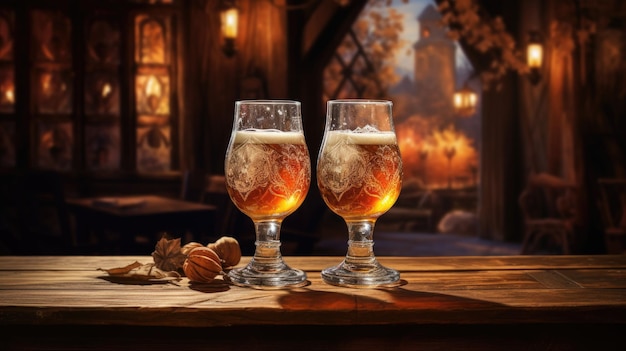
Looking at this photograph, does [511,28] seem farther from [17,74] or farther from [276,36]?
[17,74]

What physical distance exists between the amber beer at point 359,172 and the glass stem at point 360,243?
0.02 metres

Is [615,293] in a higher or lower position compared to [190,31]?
lower

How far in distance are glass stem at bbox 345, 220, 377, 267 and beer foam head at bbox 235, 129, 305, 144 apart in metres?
0.17

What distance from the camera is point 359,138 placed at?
4.26ft

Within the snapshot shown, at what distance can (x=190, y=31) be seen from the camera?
662cm

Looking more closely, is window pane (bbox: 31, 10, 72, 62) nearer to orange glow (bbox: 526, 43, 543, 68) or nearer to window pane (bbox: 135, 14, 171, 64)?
window pane (bbox: 135, 14, 171, 64)

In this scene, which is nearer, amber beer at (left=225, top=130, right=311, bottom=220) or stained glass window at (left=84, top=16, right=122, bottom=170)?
amber beer at (left=225, top=130, right=311, bottom=220)

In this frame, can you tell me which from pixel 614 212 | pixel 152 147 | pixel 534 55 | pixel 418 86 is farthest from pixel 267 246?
pixel 418 86

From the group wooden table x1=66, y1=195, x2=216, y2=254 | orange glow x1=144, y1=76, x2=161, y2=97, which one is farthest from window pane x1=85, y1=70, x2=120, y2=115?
wooden table x1=66, y1=195, x2=216, y2=254

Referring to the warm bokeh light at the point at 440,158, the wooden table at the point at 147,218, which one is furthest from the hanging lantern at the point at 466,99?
the wooden table at the point at 147,218

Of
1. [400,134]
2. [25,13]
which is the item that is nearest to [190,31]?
[25,13]

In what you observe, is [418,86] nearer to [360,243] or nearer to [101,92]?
[101,92]

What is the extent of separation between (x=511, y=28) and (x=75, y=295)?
25.4ft

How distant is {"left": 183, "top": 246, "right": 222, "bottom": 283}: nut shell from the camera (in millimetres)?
1325
